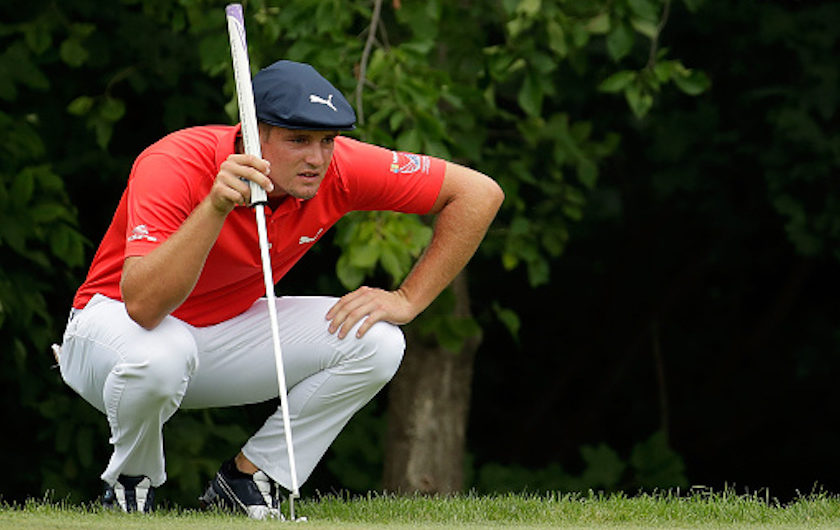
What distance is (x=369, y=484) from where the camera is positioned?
341 inches

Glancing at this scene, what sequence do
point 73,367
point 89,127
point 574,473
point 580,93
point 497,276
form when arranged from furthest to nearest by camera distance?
point 574,473, point 497,276, point 580,93, point 89,127, point 73,367

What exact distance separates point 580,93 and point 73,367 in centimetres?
459

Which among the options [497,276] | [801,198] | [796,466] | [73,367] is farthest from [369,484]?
[73,367]

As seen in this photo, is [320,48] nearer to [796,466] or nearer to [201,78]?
[201,78]

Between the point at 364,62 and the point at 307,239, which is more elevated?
the point at 364,62

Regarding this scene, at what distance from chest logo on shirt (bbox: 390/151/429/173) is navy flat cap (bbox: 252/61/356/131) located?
369 mm

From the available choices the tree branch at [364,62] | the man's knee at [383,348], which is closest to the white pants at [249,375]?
the man's knee at [383,348]

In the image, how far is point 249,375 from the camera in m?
4.63

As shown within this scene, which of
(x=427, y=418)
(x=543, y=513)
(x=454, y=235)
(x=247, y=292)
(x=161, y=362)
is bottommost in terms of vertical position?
(x=427, y=418)

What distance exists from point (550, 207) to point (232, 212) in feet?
13.2

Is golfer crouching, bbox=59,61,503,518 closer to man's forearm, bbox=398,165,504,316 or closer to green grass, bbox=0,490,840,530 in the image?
man's forearm, bbox=398,165,504,316

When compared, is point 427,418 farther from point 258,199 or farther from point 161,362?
point 258,199

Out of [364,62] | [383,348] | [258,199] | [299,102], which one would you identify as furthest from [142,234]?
[364,62]

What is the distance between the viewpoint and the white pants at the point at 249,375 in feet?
14.3
